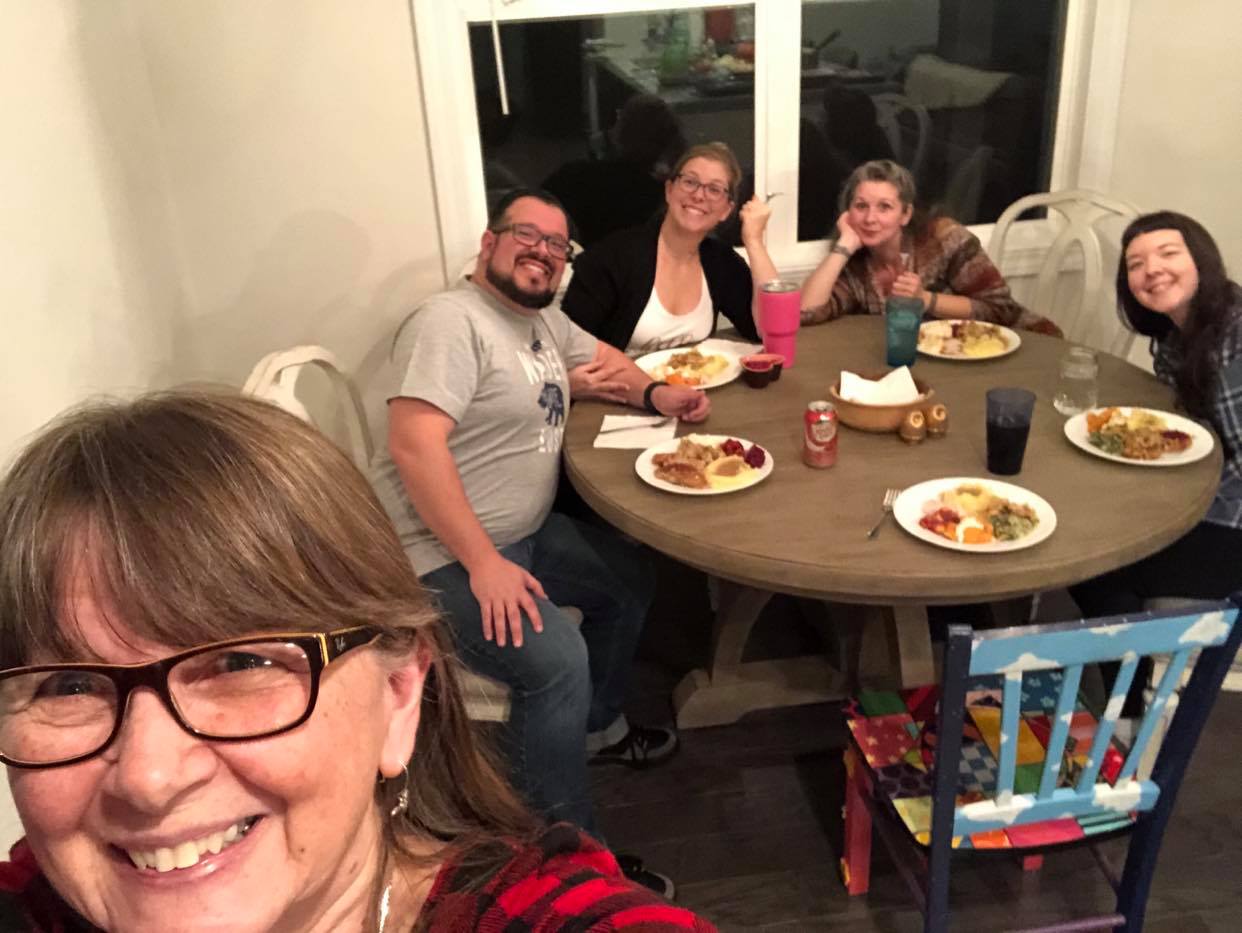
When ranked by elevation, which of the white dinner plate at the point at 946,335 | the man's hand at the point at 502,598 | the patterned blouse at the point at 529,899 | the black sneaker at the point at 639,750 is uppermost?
the patterned blouse at the point at 529,899

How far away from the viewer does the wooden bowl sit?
74.1 inches

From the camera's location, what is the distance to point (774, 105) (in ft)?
9.25

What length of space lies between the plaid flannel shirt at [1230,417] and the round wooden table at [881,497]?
0.37ft

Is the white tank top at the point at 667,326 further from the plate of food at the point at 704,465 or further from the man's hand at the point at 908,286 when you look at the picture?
the plate of food at the point at 704,465

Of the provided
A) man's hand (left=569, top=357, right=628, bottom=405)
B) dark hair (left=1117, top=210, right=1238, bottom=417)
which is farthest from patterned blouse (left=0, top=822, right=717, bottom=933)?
dark hair (left=1117, top=210, right=1238, bottom=417)

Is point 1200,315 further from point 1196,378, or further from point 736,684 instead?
point 736,684

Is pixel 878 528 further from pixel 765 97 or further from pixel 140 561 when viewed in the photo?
pixel 765 97

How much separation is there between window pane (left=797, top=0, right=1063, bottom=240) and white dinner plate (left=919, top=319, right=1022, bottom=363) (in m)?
0.78

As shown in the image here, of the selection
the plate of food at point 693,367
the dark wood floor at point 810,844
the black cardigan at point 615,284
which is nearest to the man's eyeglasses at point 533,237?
the plate of food at point 693,367

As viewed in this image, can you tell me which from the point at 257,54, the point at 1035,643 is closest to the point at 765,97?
the point at 257,54

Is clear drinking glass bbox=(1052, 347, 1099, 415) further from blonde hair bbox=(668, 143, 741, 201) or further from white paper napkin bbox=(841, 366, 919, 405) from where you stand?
blonde hair bbox=(668, 143, 741, 201)

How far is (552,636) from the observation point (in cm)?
177

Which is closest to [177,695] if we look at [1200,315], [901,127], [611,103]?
[1200,315]

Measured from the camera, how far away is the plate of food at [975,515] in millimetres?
1514
